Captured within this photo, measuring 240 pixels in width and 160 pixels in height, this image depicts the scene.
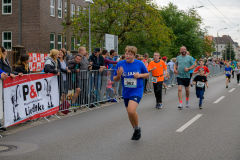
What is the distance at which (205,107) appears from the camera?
12445 millimetres

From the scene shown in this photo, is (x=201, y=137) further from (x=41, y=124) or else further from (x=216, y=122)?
(x=41, y=124)

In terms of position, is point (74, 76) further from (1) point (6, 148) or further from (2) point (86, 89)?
(1) point (6, 148)

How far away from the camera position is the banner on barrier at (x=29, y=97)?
8.29m

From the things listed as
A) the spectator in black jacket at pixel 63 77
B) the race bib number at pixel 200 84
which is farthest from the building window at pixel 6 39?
the race bib number at pixel 200 84

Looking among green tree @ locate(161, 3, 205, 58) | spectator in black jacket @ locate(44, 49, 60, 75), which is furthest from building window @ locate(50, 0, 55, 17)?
spectator in black jacket @ locate(44, 49, 60, 75)

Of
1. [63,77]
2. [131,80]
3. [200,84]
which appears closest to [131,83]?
[131,80]

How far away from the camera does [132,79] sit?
7.11 metres

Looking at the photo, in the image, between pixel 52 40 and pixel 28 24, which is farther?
pixel 52 40

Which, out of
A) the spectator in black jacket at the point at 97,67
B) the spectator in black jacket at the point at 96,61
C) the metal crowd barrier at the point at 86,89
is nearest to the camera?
the metal crowd barrier at the point at 86,89

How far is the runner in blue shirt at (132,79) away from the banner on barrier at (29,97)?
2708mm

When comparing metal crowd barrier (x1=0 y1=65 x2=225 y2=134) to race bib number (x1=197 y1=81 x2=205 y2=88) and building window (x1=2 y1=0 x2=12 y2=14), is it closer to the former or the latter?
race bib number (x1=197 y1=81 x2=205 y2=88)

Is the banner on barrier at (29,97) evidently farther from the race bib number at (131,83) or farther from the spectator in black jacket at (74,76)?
the race bib number at (131,83)

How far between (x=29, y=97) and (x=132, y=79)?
10.5 feet

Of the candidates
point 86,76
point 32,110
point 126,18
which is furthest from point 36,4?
point 32,110
